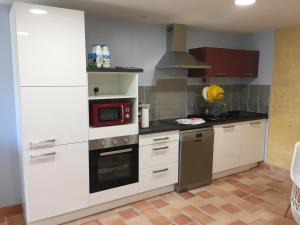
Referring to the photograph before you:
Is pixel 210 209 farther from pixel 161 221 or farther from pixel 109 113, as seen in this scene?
pixel 109 113

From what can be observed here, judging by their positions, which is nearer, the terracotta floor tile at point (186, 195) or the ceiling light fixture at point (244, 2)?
the ceiling light fixture at point (244, 2)

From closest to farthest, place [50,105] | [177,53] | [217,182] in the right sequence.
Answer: [50,105], [177,53], [217,182]

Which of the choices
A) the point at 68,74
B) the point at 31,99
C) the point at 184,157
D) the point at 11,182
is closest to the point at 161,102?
the point at 184,157

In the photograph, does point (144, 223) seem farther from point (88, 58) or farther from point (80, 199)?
point (88, 58)

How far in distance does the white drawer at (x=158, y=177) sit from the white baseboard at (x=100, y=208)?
11 centimetres

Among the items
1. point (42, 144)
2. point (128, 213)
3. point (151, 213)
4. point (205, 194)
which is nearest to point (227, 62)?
point (205, 194)

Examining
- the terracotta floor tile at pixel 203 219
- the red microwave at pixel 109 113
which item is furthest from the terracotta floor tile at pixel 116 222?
the red microwave at pixel 109 113

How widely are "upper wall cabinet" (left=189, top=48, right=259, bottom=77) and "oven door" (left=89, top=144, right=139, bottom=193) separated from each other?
63.4 inches

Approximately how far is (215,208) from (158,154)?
0.88 m

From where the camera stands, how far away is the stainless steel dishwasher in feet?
10.4

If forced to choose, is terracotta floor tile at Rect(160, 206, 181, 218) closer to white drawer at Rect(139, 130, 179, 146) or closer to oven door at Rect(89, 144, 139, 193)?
oven door at Rect(89, 144, 139, 193)

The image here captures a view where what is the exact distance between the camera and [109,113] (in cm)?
270

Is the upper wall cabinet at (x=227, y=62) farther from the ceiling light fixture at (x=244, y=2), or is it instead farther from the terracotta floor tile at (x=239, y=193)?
the terracotta floor tile at (x=239, y=193)

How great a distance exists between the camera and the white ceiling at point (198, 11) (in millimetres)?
2430
